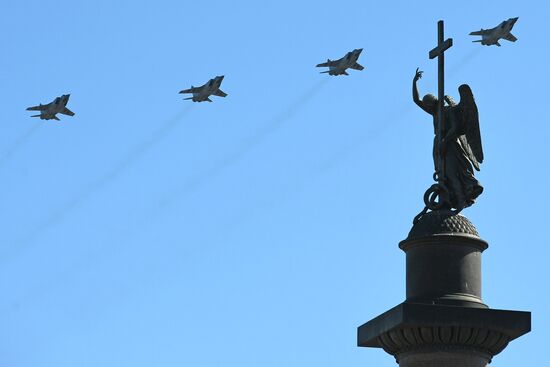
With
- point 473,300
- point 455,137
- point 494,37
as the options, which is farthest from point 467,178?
point 494,37

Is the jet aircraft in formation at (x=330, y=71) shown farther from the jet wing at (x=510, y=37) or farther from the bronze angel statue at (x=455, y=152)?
the bronze angel statue at (x=455, y=152)

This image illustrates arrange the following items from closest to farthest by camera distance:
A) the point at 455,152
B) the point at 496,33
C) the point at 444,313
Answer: the point at 444,313
the point at 455,152
the point at 496,33

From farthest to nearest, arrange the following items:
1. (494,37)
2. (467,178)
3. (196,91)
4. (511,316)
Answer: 1. (196,91)
2. (494,37)
3. (467,178)
4. (511,316)

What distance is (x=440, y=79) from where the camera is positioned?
3016 cm

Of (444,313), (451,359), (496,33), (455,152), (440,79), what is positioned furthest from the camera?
(496,33)

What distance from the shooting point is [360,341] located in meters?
28.6

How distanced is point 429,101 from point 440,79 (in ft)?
1.41

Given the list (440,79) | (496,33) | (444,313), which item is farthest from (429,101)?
(496,33)

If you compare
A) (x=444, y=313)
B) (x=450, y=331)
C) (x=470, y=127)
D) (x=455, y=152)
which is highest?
(x=470, y=127)

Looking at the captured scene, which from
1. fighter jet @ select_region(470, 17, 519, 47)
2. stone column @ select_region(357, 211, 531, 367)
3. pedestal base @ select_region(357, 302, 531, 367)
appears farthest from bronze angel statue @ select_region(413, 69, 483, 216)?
fighter jet @ select_region(470, 17, 519, 47)

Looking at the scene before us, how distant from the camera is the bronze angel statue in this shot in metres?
29.1

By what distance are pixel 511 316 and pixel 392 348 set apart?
2040 millimetres

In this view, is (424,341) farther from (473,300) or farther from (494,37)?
(494,37)

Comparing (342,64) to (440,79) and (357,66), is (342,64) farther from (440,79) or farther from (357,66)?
(440,79)
